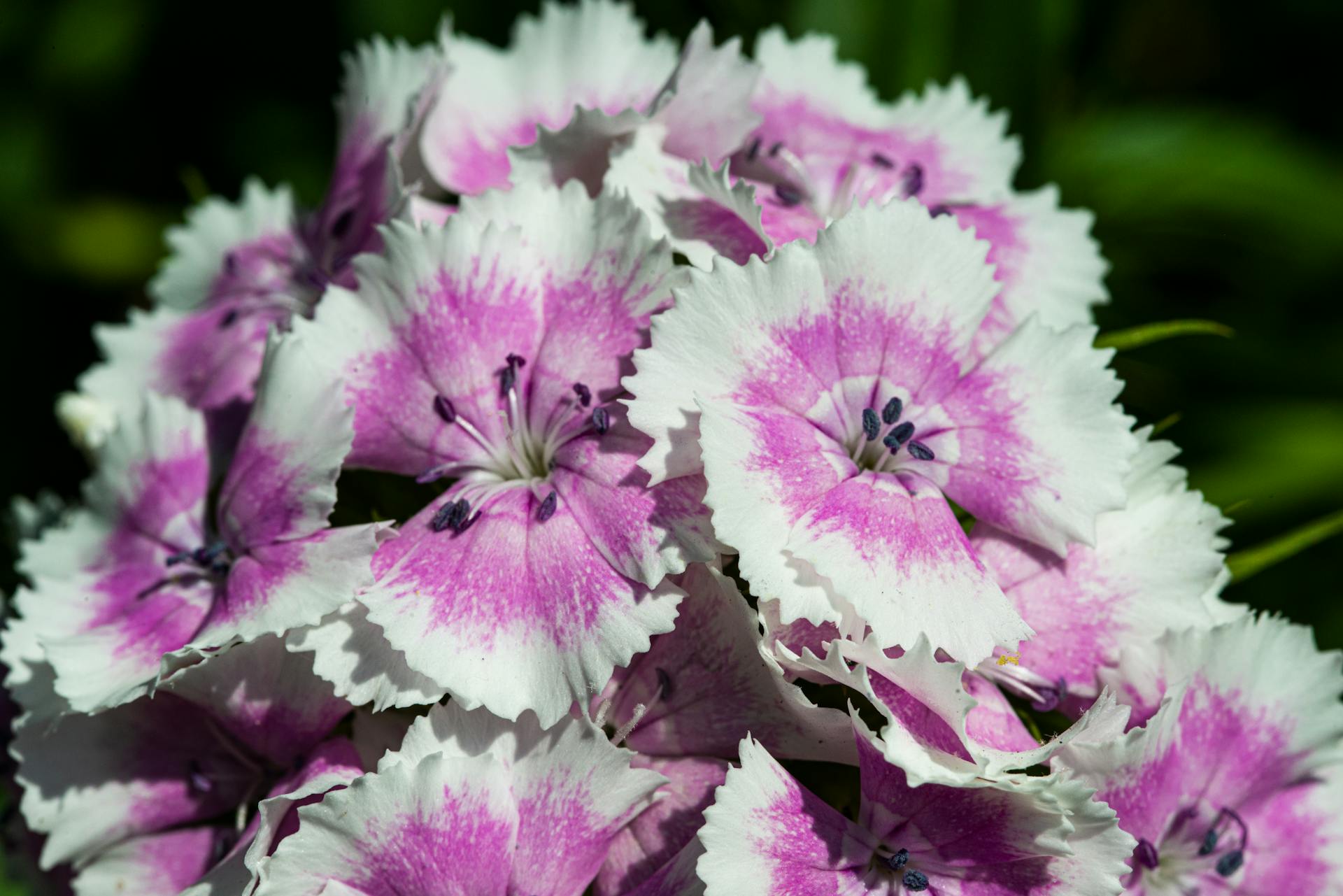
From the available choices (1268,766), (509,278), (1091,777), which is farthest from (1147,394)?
(509,278)

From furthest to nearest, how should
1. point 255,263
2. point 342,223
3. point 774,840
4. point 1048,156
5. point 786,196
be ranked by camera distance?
point 1048,156 < point 255,263 < point 342,223 < point 786,196 < point 774,840

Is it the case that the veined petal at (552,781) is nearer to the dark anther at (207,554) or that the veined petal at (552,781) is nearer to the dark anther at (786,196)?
the dark anther at (207,554)

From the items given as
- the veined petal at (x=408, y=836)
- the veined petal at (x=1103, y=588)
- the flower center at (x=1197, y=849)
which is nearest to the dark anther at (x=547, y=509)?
the veined petal at (x=408, y=836)

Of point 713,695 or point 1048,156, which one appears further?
point 1048,156

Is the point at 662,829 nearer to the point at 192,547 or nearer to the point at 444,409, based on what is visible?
the point at 444,409

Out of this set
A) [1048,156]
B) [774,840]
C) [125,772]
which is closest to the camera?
[774,840]

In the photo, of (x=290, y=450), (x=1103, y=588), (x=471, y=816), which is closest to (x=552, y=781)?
(x=471, y=816)

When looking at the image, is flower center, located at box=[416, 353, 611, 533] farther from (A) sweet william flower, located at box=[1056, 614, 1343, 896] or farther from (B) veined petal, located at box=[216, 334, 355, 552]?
(A) sweet william flower, located at box=[1056, 614, 1343, 896]

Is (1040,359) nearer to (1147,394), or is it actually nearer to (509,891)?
(509,891)
